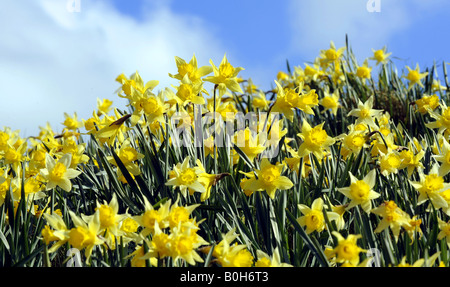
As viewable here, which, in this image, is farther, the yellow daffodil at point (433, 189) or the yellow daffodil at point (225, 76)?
the yellow daffodil at point (225, 76)

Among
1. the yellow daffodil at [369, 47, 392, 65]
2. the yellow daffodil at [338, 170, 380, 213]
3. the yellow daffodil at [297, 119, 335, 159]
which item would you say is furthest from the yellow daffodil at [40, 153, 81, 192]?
the yellow daffodil at [369, 47, 392, 65]

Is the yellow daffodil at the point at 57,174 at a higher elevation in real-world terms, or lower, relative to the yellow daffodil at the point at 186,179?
higher

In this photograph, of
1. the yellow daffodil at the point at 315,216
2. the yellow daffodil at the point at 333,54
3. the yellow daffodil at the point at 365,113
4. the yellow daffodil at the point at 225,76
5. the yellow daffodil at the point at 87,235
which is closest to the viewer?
the yellow daffodil at the point at 87,235

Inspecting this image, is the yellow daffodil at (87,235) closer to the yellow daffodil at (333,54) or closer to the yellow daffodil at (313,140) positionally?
the yellow daffodil at (313,140)

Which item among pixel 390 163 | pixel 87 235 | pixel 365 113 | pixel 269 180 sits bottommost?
pixel 87 235

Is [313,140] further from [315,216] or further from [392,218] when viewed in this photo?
[392,218]

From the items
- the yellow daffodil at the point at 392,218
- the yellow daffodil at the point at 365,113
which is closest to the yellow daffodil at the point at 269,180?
the yellow daffodil at the point at 392,218

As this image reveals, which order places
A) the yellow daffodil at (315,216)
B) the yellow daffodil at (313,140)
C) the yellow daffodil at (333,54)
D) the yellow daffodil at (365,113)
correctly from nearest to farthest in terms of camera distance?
the yellow daffodil at (315,216)
the yellow daffodil at (313,140)
the yellow daffodil at (365,113)
the yellow daffodil at (333,54)

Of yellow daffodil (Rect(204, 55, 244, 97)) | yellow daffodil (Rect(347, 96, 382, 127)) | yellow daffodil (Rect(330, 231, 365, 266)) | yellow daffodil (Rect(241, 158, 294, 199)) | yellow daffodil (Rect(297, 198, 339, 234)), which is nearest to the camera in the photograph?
yellow daffodil (Rect(330, 231, 365, 266))

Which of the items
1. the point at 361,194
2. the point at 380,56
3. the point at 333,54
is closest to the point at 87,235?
the point at 361,194

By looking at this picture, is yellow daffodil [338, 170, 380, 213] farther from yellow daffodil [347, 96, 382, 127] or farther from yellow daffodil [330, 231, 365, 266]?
yellow daffodil [347, 96, 382, 127]

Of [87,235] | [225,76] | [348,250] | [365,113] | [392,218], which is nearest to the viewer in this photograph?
[348,250]
